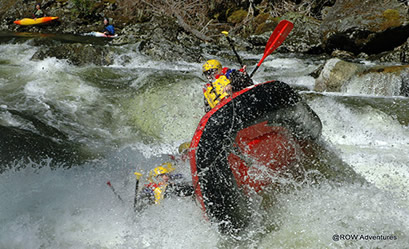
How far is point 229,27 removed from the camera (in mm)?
11625

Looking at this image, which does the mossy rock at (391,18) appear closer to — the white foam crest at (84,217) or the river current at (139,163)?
the river current at (139,163)

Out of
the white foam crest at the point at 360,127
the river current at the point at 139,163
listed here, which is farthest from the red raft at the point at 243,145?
the white foam crest at the point at 360,127

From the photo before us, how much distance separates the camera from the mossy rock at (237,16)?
1188 centimetres

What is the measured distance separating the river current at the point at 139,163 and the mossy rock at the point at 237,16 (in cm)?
522

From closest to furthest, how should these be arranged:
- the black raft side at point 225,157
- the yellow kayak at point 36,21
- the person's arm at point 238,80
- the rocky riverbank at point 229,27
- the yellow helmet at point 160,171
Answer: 1. the black raft side at point 225,157
2. the yellow helmet at point 160,171
3. the person's arm at point 238,80
4. the rocky riverbank at point 229,27
5. the yellow kayak at point 36,21

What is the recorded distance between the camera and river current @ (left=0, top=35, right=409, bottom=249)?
2.88 meters

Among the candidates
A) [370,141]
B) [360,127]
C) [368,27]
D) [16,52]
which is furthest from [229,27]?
[370,141]

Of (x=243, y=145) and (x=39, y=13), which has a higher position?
(x=243, y=145)

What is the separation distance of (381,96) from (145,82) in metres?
3.95

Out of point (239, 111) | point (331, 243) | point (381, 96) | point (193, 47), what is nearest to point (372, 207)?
point (331, 243)

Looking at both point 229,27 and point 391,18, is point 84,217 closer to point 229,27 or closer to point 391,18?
point 391,18

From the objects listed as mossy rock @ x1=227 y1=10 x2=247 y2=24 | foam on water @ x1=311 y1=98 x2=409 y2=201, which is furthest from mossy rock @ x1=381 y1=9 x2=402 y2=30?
mossy rock @ x1=227 y1=10 x2=247 y2=24

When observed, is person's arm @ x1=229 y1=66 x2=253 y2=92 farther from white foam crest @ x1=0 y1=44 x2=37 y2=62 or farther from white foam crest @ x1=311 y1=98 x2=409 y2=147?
Answer: white foam crest @ x1=0 y1=44 x2=37 y2=62

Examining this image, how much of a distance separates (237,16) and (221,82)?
9.17 m
